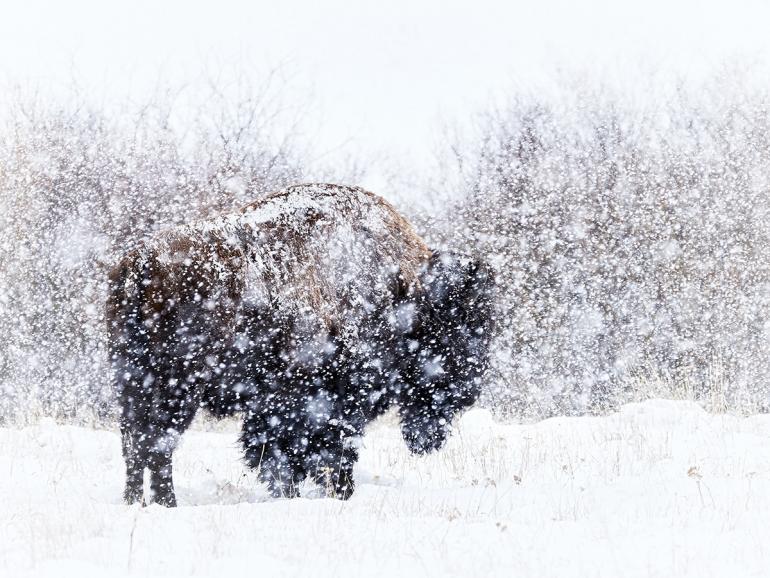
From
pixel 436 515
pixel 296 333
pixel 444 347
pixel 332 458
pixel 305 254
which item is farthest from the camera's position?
pixel 444 347

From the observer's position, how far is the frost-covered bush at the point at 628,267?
1098 centimetres

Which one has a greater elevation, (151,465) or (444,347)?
(444,347)

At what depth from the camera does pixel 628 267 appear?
37.7 ft

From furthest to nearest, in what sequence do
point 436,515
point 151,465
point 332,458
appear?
point 332,458 < point 151,465 < point 436,515

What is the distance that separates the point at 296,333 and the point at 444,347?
126 centimetres

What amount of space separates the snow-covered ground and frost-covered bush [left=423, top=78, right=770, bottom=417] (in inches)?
209

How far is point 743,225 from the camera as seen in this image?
11.4 m

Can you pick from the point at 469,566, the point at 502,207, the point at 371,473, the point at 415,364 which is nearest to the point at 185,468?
the point at 371,473

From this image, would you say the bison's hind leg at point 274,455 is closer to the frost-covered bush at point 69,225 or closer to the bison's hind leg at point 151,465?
the bison's hind leg at point 151,465

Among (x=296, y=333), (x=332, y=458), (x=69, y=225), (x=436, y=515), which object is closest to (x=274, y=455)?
(x=332, y=458)

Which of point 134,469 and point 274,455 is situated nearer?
point 134,469

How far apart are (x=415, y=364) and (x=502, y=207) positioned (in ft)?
25.5

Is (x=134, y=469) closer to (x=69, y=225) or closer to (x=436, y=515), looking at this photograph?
(x=436, y=515)

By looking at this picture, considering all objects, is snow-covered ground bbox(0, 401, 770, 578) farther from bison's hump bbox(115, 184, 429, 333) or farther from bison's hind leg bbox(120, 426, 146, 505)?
bison's hump bbox(115, 184, 429, 333)
